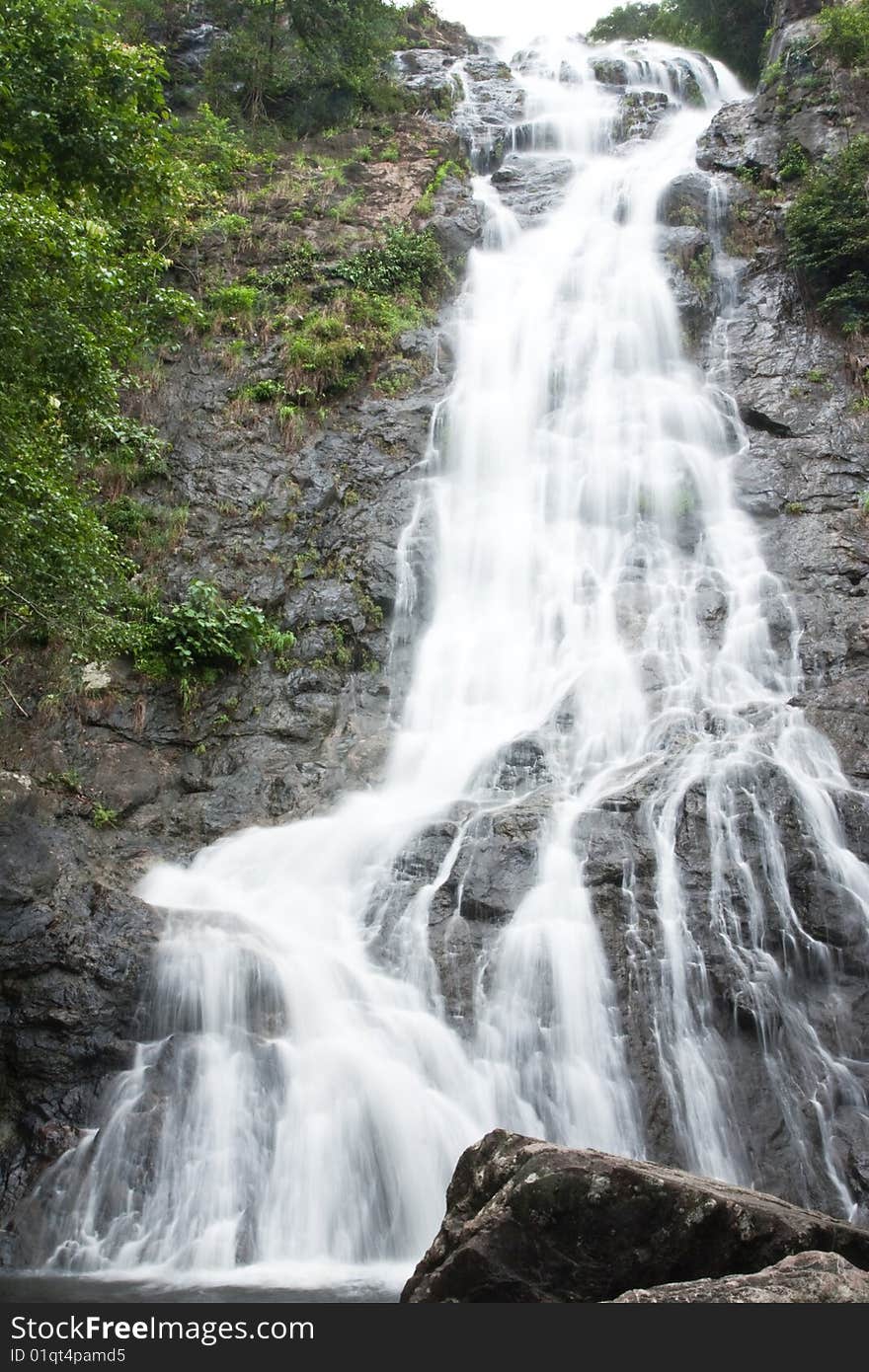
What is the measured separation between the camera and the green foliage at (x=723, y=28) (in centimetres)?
2739

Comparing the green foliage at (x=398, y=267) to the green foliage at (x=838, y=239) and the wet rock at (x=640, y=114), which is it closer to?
the green foliage at (x=838, y=239)

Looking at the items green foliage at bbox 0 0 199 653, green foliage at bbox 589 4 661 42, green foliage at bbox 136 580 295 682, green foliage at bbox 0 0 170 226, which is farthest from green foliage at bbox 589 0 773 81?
green foliage at bbox 136 580 295 682

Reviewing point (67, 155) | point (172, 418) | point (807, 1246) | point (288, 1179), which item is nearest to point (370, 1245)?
point (288, 1179)

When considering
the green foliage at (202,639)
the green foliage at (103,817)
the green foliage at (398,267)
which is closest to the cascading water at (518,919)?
the green foliage at (103,817)

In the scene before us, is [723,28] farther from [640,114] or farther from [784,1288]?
[784,1288]

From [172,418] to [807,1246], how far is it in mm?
15424

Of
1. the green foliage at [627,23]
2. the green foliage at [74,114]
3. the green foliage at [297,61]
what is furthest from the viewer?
the green foliage at [627,23]

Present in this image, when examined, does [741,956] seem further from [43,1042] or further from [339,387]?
[339,387]

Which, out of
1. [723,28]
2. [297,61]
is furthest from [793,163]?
[297,61]

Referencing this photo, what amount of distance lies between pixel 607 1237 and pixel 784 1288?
924mm

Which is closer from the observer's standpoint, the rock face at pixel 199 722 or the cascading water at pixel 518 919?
the cascading water at pixel 518 919

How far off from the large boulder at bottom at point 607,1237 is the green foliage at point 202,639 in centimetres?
949

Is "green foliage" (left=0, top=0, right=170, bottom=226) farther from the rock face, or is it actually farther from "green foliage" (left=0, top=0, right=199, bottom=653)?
the rock face

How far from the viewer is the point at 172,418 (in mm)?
16047
